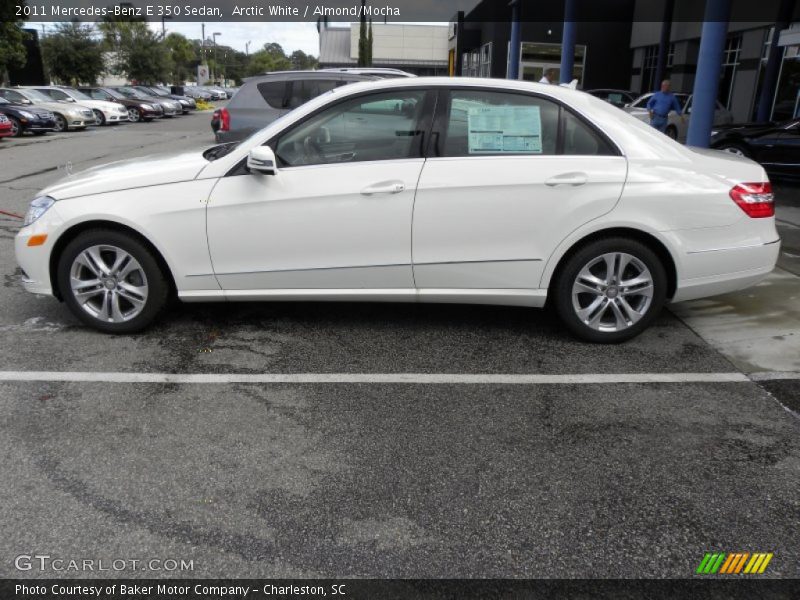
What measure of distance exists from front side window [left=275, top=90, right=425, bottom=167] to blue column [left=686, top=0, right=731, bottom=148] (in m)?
6.00

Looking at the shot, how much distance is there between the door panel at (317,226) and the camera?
433 cm

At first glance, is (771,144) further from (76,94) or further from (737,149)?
(76,94)

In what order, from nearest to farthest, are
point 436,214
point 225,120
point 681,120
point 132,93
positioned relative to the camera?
point 436,214 < point 225,120 < point 681,120 < point 132,93

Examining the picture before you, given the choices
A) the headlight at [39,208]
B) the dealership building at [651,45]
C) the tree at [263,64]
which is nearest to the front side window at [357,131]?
the headlight at [39,208]

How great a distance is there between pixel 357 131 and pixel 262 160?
684 mm

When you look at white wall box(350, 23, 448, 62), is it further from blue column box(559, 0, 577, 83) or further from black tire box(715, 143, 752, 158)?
black tire box(715, 143, 752, 158)

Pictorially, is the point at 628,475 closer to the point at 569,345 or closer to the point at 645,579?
the point at 645,579

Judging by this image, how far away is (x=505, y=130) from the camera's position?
4410mm

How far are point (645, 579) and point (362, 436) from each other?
1489 mm

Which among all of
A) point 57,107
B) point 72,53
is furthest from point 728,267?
point 72,53

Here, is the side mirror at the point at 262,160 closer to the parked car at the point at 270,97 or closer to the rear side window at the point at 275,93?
the parked car at the point at 270,97

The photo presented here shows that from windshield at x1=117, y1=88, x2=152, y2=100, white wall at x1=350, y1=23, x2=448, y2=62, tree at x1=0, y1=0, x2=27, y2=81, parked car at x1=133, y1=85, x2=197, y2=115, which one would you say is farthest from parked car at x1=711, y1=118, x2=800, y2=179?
→ white wall at x1=350, y1=23, x2=448, y2=62

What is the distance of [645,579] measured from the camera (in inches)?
96.8

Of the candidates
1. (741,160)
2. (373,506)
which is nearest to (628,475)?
(373,506)
